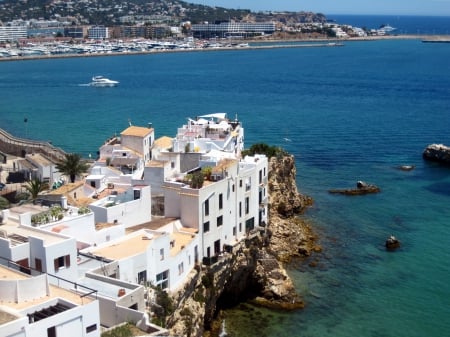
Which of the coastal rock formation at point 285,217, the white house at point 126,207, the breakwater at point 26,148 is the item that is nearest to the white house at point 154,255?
the white house at point 126,207

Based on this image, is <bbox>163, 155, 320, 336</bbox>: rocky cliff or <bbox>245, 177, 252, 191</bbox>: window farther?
<bbox>245, 177, 252, 191</bbox>: window

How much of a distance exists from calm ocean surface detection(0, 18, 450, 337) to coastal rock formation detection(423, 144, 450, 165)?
142cm

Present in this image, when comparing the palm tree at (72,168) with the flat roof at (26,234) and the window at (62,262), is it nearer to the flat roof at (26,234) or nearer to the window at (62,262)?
the flat roof at (26,234)

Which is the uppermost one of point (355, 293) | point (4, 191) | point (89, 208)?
point (89, 208)

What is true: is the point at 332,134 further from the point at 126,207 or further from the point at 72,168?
the point at 126,207

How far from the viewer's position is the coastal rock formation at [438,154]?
237ft

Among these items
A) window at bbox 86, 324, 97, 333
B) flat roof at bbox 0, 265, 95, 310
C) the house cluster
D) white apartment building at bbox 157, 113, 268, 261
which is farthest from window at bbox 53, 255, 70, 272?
white apartment building at bbox 157, 113, 268, 261

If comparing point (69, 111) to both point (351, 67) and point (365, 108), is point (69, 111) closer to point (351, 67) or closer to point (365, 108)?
point (365, 108)

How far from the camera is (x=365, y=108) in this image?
109250mm

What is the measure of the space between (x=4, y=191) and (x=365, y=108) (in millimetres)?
76539

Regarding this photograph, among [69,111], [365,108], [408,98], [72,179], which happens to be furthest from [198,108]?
[72,179]

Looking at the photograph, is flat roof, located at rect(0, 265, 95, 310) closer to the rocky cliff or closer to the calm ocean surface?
the rocky cliff

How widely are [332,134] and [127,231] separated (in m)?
58.5

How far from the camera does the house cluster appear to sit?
19641 mm
